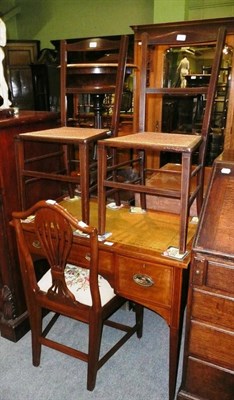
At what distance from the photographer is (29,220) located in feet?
5.11

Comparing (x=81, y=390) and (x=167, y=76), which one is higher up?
(x=167, y=76)

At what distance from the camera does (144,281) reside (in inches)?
51.5

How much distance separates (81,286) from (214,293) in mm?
657

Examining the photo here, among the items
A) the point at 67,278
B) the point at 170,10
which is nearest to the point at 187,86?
the point at 170,10

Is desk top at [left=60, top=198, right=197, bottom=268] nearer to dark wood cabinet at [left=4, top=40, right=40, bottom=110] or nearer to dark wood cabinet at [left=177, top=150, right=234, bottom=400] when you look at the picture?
dark wood cabinet at [left=177, top=150, right=234, bottom=400]

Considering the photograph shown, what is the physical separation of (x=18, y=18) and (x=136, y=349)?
600 centimetres

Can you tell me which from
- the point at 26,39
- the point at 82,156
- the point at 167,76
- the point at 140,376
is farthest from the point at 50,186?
the point at 26,39

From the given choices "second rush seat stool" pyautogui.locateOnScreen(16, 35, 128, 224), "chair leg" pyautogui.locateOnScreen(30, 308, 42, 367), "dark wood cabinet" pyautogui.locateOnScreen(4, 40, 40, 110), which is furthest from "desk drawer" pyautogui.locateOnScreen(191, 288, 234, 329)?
"dark wood cabinet" pyautogui.locateOnScreen(4, 40, 40, 110)

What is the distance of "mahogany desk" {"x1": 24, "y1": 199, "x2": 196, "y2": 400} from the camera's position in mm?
1250

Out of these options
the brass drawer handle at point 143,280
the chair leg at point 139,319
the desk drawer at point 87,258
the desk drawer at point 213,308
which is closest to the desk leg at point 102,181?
the desk drawer at point 87,258

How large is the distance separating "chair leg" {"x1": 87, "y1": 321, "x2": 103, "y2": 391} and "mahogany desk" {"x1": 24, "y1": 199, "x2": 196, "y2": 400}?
187mm

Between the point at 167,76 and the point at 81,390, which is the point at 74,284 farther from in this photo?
the point at 167,76

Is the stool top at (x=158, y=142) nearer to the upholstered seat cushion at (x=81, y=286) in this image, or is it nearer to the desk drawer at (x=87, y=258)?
the desk drawer at (x=87, y=258)

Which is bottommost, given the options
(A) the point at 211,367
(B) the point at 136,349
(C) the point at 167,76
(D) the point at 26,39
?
(B) the point at 136,349
